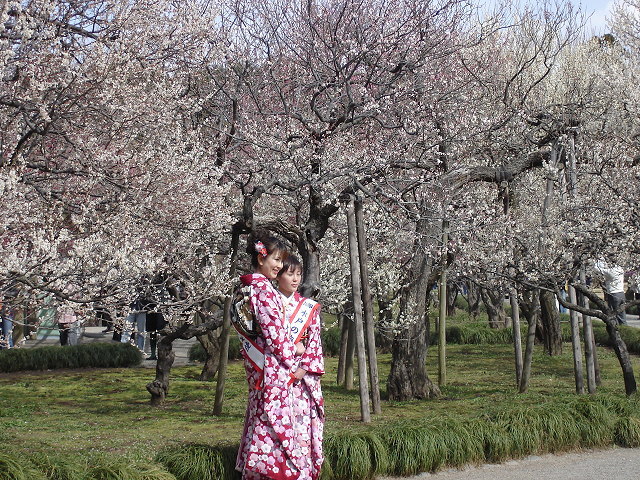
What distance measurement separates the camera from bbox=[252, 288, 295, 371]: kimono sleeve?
4.84 meters

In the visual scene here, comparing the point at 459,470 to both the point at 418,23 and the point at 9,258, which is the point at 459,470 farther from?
the point at 418,23

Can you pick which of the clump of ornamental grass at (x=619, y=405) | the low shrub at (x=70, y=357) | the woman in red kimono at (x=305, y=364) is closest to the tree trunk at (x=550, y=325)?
the clump of ornamental grass at (x=619, y=405)

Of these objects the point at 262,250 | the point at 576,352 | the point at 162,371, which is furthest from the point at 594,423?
the point at 162,371

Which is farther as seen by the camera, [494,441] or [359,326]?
[359,326]

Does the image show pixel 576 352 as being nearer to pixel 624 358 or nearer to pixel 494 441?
pixel 624 358

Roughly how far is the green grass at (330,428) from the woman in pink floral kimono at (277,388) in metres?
0.78

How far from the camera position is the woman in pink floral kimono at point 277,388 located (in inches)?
190

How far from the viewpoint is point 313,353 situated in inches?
199

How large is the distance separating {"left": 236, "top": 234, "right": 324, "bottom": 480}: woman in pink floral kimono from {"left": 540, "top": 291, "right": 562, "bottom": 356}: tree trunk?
10.5m

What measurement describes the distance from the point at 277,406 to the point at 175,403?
4.86 metres

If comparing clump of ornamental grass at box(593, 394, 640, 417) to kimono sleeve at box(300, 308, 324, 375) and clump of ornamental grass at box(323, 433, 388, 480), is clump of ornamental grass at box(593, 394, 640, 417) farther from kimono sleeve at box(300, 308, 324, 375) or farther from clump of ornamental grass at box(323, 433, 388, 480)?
kimono sleeve at box(300, 308, 324, 375)

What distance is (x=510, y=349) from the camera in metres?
16.5

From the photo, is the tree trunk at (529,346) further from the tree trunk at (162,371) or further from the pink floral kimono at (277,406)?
the pink floral kimono at (277,406)

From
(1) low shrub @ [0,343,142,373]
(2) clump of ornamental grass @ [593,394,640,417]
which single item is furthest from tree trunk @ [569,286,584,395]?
(1) low shrub @ [0,343,142,373]
